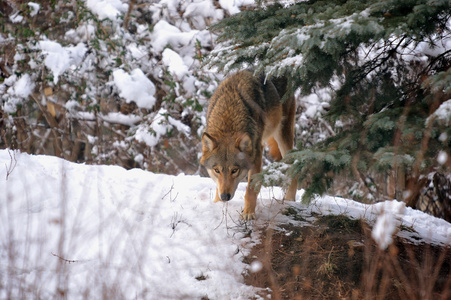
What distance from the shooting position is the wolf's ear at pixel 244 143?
4773 millimetres

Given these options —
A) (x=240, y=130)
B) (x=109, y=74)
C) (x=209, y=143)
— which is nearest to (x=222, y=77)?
(x=109, y=74)

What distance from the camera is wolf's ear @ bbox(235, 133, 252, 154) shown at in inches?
188

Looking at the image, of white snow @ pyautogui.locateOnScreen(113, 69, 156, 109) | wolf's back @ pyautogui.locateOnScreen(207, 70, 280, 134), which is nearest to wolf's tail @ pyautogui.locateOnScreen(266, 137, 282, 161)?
wolf's back @ pyautogui.locateOnScreen(207, 70, 280, 134)

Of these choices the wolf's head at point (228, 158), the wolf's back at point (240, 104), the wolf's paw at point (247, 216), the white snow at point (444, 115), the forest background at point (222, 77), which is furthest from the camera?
the wolf's back at point (240, 104)

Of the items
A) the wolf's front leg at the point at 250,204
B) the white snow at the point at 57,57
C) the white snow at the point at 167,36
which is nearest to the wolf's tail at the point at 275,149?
the wolf's front leg at the point at 250,204

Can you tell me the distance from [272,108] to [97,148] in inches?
233

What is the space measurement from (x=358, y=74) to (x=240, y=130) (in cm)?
169

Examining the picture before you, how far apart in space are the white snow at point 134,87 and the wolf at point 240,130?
3072 mm

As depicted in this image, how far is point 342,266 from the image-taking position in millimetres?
3523

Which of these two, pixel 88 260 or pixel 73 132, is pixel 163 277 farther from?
pixel 73 132

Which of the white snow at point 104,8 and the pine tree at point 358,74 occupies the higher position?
the white snow at point 104,8

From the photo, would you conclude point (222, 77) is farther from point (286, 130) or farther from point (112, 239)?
point (112, 239)

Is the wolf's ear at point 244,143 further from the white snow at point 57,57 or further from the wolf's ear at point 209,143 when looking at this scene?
the white snow at point 57,57

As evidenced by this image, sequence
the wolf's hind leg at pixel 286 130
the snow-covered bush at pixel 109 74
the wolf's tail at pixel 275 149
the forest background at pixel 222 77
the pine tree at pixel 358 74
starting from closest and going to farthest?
the pine tree at pixel 358 74, the forest background at pixel 222 77, the wolf's hind leg at pixel 286 130, the wolf's tail at pixel 275 149, the snow-covered bush at pixel 109 74
